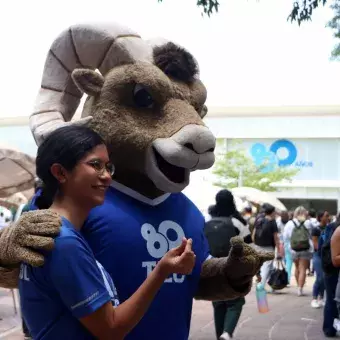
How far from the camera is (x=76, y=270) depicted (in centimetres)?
198

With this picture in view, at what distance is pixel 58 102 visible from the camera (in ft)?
10.5

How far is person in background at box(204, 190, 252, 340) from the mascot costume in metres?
A: 3.04

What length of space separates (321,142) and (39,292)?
142 ft

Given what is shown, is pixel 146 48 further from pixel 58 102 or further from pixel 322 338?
pixel 322 338

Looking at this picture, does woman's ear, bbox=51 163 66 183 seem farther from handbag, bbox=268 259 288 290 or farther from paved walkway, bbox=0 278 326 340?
handbag, bbox=268 259 288 290

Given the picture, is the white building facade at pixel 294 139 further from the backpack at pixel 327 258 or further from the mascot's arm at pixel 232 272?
the mascot's arm at pixel 232 272

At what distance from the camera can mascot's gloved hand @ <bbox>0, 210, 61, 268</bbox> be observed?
6.68ft

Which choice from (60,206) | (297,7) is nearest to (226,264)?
(60,206)

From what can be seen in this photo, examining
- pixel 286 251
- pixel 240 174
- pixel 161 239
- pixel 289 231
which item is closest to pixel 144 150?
pixel 161 239

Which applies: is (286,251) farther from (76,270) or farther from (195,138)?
(76,270)

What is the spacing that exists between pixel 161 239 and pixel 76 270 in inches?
40.0

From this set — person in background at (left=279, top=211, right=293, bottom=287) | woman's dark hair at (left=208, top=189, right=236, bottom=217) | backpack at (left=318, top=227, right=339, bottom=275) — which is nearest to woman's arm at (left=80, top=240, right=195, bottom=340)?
woman's dark hair at (left=208, top=189, right=236, bottom=217)

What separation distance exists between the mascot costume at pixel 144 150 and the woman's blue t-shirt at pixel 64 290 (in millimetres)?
589

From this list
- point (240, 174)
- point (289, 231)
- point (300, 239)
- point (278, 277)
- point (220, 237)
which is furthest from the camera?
point (240, 174)
